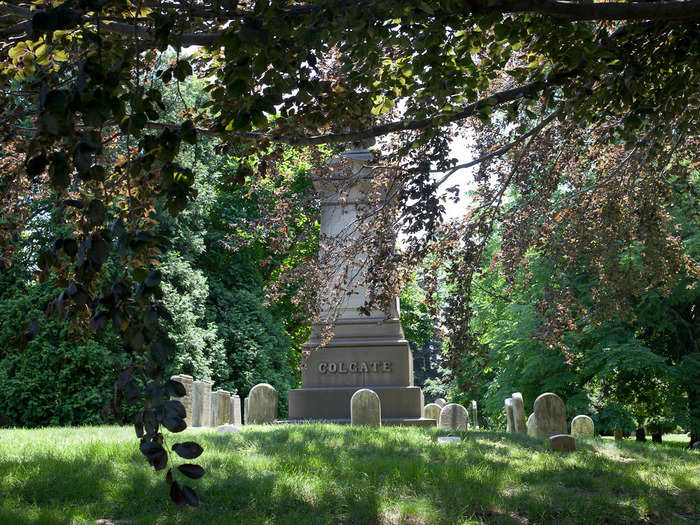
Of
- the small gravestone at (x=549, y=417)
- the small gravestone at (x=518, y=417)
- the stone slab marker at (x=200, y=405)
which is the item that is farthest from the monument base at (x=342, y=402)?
the small gravestone at (x=518, y=417)

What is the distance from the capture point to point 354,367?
12719 millimetres

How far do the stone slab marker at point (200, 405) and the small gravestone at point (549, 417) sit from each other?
605 cm

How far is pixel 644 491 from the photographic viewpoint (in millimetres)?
6734

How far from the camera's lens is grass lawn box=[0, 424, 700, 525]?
17.8 feet

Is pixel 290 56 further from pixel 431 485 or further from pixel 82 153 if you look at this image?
pixel 431 485

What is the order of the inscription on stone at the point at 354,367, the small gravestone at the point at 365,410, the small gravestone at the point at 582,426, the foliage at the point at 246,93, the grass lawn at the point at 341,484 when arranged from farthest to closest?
the small gravestone at the point at 582,426 → the inscription on stone at the point at 354,367 → the small gravestone at the point at 365,410 → the grass lawn at the point at 341,484 → the foliage at the point at 246,93

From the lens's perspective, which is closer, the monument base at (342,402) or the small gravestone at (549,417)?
Answer: the small gravestone at (549,417)

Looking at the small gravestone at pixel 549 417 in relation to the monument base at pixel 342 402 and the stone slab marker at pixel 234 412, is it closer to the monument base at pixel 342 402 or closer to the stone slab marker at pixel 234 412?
the monument base at pixel 342 402

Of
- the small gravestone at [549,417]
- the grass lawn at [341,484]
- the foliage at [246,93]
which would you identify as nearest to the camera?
the foliage at [246,93]

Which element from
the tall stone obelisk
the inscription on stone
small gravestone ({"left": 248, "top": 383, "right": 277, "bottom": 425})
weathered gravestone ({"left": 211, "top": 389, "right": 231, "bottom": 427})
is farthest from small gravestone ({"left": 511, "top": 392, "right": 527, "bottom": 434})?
weathered gravestone ({"left": 211, "top": 389, "right": 231, "bottom": 427})

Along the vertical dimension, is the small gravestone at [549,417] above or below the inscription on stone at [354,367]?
below

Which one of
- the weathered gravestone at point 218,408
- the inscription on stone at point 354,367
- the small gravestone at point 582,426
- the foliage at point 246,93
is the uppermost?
the foliage at point 246,93

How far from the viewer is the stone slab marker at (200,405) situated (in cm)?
1216

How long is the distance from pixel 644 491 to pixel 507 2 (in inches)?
206
